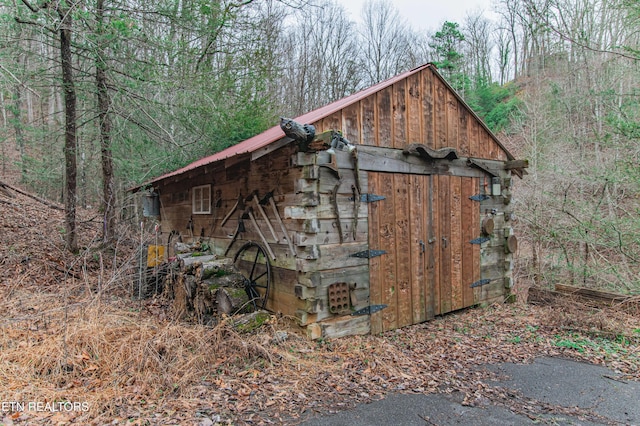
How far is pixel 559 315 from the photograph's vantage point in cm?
584

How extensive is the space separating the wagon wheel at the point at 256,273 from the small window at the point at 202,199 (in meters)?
1.61

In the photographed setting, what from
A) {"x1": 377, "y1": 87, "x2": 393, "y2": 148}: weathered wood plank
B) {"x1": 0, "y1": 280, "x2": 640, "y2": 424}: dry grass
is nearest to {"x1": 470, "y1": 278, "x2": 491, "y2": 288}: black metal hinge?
{"x1": 0, "y1": 280, "x2": 640, "y2": 424}: dry grass

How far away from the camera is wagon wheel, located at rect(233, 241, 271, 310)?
5414mm

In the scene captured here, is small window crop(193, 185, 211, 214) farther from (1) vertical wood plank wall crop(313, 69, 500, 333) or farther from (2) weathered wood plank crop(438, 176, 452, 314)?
(2) weathered wood plank crop(438, 176, 452, 314)

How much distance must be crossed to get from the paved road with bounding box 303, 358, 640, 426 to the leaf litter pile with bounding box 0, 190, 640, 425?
0.26 feet

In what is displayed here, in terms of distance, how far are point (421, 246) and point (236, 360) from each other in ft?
10.8

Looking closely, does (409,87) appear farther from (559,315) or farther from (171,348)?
(171,348)

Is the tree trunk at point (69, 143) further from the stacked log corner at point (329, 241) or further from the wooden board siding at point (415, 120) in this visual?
the wooden board siding at point (415, 120)

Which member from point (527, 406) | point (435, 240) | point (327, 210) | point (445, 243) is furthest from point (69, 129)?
point (527, 406)

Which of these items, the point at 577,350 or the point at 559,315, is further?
the point at 559,315

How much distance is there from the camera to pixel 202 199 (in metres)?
7.30

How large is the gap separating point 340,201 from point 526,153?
907 cm

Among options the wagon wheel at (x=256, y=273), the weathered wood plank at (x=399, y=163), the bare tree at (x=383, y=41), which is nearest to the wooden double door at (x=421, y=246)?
the weathered wood plank at (x=399, y=163)

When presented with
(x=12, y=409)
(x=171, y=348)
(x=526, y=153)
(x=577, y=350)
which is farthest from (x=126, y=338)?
(x=526, y=153)
